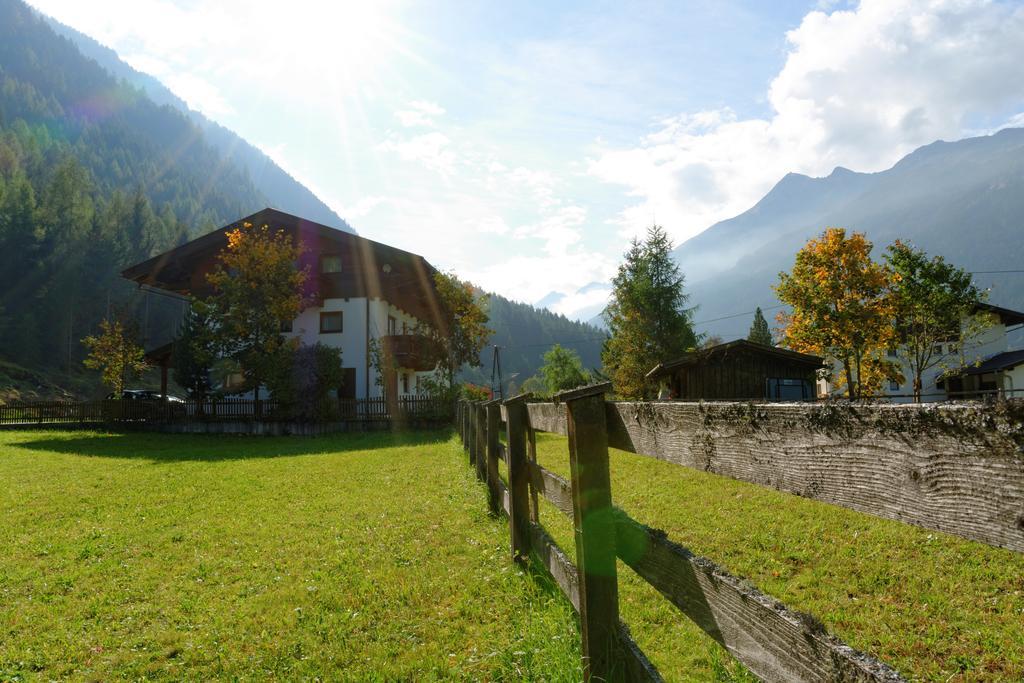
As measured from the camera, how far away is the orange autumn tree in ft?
106

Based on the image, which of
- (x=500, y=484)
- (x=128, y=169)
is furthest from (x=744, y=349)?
(x=128, y=169)

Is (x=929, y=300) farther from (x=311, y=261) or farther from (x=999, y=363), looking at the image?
(x=311, y=261)

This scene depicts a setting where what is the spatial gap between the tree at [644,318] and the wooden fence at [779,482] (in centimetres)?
4297

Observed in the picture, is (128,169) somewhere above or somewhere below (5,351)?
above

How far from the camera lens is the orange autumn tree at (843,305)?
1270 inches

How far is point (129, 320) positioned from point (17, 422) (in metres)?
18.2

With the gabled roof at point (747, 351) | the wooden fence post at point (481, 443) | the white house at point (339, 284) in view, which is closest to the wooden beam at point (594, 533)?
the wooden fence post at point (481, 443)

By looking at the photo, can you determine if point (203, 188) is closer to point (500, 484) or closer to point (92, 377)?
point (92, 377)

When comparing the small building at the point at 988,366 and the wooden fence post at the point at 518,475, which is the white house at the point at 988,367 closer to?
the small building at the point at 988,366

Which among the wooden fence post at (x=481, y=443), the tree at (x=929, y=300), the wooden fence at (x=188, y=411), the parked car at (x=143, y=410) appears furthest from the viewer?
the tree at (x=929, y=300)

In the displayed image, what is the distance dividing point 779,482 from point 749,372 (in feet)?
94.9

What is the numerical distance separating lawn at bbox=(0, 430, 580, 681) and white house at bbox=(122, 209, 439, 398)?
21303 millimetres

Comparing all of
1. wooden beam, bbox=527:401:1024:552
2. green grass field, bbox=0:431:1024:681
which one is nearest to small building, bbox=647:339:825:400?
green grass field, bbox=0:431:1024:681

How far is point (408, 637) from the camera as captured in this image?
4363 millimetres
